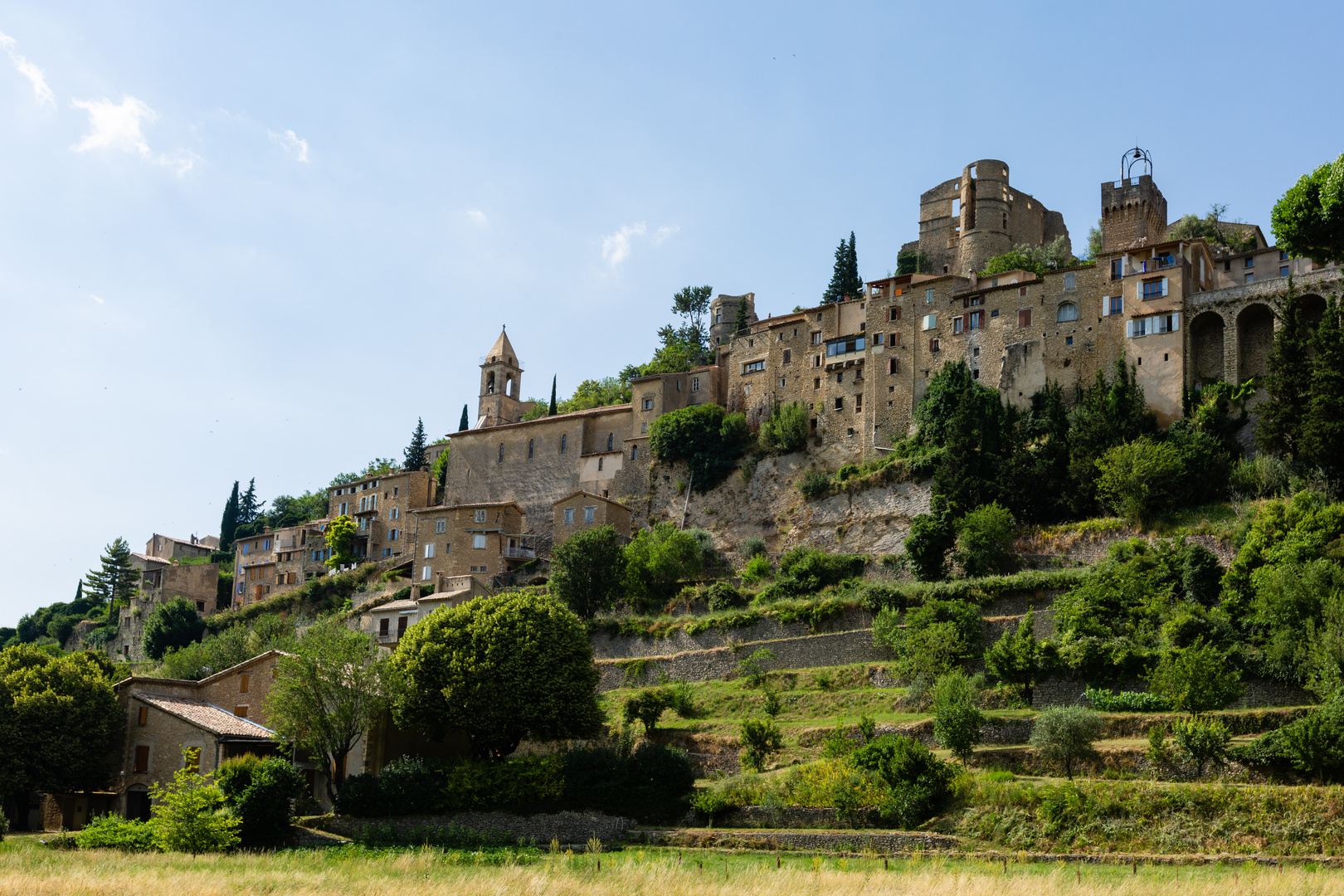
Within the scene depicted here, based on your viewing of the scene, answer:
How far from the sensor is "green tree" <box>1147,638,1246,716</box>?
3550 cm

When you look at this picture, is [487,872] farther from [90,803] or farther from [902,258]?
[902,258]

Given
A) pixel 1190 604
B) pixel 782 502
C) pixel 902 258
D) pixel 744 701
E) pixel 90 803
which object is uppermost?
pixel 902 258

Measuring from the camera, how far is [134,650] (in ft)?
296

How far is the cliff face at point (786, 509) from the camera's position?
6203 centimetres

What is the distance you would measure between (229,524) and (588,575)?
203 feet

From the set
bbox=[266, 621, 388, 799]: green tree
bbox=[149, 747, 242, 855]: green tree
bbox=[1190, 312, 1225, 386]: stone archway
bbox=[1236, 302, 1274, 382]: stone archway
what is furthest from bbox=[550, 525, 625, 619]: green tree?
bbox=[1236, 302, 1274, 382]: stone archway

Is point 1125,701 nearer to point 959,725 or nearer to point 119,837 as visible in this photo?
point 959,725

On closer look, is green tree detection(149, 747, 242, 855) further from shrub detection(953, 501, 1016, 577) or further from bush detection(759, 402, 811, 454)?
bush detection(759, 402, 811, 454)

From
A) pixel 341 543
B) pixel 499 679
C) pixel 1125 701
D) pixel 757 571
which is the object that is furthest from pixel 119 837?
pixel 341 543

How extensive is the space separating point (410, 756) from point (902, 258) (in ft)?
182

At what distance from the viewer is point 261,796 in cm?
3631

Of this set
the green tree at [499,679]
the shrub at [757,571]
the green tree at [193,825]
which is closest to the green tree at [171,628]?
the shrub at [757,571]

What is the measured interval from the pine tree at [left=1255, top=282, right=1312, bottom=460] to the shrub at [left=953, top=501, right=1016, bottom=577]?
10.7 m

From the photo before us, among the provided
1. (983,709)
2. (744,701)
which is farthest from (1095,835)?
(744,701)
